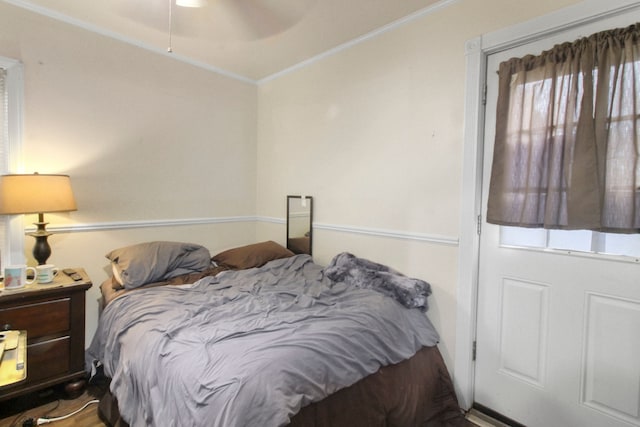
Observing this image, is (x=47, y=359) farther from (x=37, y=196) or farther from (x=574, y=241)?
(x=574, y=241)

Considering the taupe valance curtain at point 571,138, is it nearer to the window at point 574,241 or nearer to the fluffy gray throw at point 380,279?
the window at point 574,241

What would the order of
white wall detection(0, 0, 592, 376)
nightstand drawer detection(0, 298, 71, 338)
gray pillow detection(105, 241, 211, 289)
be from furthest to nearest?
gray pillow detection(105, 241, 211, 289) → white wall detection(0, 0, 592, 376) → nightstand drawer detection(0, 298, 71, 338)

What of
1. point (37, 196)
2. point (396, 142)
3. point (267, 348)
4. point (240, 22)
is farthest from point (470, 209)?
point (37, 196)

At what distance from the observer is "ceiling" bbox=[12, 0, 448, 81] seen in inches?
80.4

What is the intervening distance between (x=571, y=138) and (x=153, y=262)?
256 cm

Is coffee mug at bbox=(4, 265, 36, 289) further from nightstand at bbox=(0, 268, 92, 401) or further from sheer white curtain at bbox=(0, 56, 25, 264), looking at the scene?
sheer white curtain at bbox=(0, 56, 25, 264)

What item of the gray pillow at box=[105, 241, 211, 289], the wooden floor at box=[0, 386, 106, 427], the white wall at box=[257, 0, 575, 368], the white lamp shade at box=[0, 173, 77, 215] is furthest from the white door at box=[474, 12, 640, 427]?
the white lamp shade at box=[0, 173, 77, 215]

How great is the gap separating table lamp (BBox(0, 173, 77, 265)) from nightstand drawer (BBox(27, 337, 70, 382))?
544 mm

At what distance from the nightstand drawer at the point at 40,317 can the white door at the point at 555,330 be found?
250 centimetres

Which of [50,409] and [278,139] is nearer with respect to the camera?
[50,409]

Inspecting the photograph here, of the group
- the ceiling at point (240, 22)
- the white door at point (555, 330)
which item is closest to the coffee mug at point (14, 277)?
the ceiling at point (240, 22)

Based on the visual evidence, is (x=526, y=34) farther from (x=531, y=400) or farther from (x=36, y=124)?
(x=36, y=124)

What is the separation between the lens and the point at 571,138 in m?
1.50

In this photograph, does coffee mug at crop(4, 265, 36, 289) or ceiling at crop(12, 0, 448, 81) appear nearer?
coffee mug at crop(4, 265, 36, 289)
